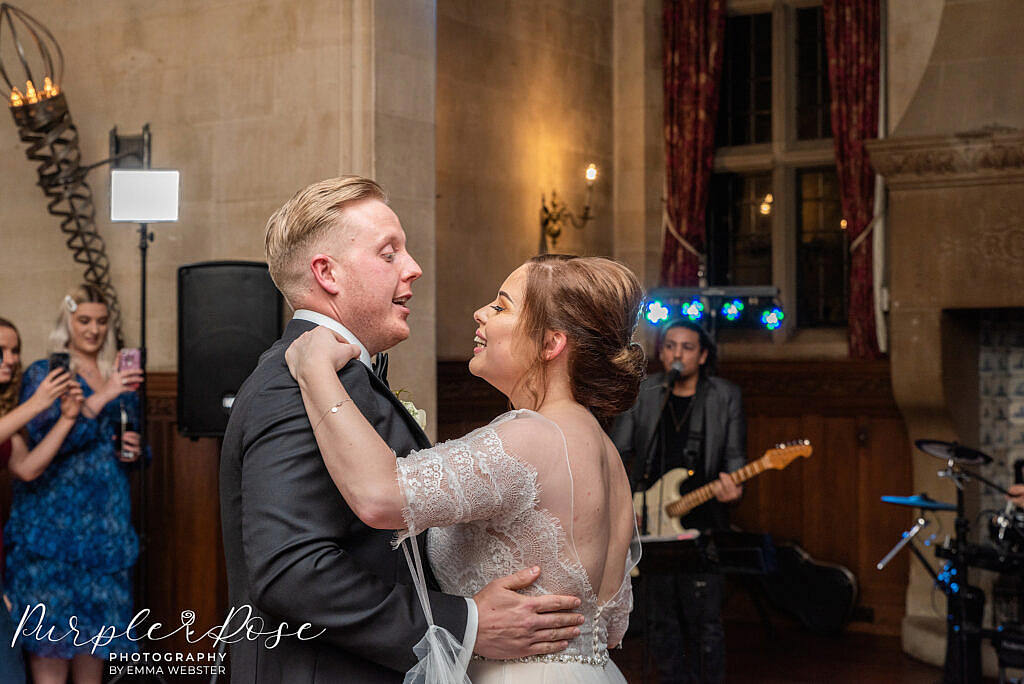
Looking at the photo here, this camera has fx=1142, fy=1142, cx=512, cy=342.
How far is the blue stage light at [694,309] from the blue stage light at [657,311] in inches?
5.0

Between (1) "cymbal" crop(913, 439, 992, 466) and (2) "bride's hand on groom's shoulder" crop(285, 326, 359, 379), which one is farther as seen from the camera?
(1) "cymbal" crop(913, 439, 992, 466)

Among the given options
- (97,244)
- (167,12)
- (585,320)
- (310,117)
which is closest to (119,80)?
(167,12)

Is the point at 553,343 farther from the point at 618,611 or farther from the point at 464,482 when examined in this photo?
the point at 618,611

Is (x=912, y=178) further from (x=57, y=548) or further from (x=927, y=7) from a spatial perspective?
(x=57, y=548)

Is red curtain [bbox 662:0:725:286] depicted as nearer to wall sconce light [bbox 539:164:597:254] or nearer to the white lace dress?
wall sconce light [bbox 539:164:597:254]

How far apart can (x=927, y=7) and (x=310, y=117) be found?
15.0 feet

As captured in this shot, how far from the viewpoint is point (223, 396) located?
5.13m

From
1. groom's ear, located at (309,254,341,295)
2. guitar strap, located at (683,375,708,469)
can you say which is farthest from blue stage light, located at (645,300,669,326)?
groom's ear, located at (309,254,341,295)

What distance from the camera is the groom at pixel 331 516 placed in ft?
5.87

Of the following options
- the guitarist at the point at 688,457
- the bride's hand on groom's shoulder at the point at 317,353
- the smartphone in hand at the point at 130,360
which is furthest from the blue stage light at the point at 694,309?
the bride's hand on groom's shoulder at the point at 317,353

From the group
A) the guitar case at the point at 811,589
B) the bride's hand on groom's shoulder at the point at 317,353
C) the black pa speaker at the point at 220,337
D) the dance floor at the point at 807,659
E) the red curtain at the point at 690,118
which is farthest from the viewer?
the red curtain at the point at 690,118

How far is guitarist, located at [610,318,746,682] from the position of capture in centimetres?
515

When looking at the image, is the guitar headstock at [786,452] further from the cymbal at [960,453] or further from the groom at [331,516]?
the groom at [331,516]

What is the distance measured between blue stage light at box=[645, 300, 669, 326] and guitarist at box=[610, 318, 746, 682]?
1.64 meters
